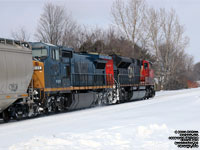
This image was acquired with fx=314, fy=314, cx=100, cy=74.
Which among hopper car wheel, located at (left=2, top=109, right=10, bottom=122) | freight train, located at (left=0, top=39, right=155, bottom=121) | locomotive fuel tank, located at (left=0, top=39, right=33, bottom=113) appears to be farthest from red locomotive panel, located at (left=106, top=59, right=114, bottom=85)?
hopper car wheel, located at (left=2, top=109, right=10, bottom=122)

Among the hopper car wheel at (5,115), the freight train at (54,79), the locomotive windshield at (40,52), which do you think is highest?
the locomotive windshield at (40,52)

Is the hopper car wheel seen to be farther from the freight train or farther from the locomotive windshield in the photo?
the locomotive windshield

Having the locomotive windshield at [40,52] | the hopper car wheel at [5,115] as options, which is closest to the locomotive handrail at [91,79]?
the locomotive windshield at [40,52]

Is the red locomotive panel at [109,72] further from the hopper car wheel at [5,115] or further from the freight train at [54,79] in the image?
the hopper car wheel at [5,115]

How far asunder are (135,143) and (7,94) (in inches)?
291

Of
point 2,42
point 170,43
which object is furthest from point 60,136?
point 170,43

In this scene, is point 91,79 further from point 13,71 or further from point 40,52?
point 13,71

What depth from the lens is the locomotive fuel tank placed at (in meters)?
13.3

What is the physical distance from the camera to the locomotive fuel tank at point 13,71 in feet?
43.6

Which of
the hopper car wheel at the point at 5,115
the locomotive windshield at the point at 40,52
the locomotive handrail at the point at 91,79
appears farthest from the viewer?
the locomotive handrail at the point at 91,79

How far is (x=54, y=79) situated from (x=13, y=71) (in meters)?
3.50

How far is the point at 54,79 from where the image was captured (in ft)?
55.9

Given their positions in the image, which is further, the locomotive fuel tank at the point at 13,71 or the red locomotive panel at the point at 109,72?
the red locomotive panel at the point at 109,72

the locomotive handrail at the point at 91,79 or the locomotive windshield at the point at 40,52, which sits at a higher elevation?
the locomotive windshield at the point at 40,52
